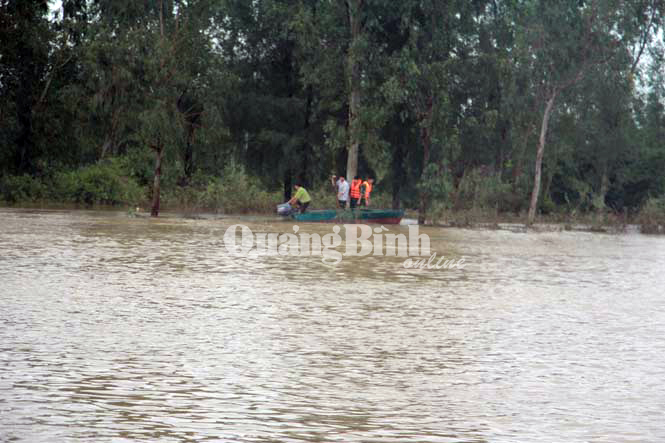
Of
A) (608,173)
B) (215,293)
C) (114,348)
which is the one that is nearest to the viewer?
(114,348)

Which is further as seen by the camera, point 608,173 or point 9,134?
point 608,173

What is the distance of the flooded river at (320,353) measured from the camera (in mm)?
7777

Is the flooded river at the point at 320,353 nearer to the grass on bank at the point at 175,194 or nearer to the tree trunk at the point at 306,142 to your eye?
the grass on bank at the point at 175,194

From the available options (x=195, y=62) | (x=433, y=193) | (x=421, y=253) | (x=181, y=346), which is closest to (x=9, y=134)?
(x=195, y=62)

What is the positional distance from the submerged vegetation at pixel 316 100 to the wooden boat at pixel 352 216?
3.11 meters

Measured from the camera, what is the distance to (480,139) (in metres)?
57.9

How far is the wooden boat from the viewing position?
148 feet

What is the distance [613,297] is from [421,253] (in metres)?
10.1

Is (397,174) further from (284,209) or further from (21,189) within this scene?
(21,189)

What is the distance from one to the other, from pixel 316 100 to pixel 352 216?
14.2 meters

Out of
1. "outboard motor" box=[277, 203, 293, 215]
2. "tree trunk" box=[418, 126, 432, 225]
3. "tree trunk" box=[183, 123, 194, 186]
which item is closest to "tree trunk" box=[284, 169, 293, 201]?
"tree trunk" box=[183, 123, 194, 186]

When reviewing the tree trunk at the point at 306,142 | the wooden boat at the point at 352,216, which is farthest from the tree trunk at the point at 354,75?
the tree trunk at the point at 306,142

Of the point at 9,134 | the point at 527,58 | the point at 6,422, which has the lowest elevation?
the point at 6,422

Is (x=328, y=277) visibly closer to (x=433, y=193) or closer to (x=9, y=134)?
(x=433, y=193)
